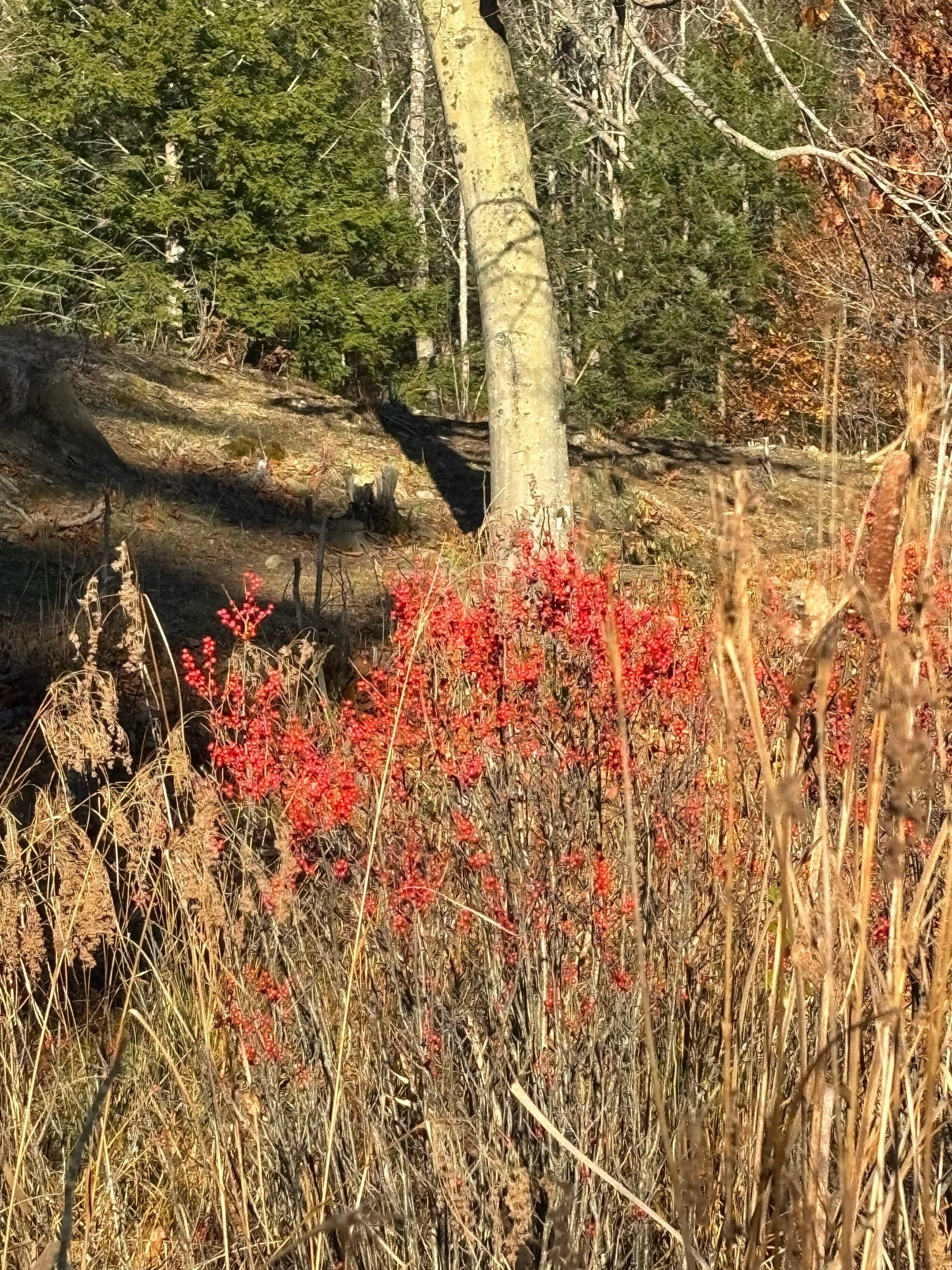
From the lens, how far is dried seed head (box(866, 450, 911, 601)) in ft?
4.09

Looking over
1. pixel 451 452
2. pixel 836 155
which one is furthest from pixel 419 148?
pixel 836 155

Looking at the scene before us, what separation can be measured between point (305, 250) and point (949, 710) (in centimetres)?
1999

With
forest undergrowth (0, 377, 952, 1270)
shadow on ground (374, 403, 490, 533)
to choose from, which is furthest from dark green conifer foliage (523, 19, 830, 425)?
forest undergrowth (0, 377, 952, 1270)

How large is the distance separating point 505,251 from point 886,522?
18.4ft

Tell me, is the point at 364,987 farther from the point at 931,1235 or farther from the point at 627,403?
the point at 627,403

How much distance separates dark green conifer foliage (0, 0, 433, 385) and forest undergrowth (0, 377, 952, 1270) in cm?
1698

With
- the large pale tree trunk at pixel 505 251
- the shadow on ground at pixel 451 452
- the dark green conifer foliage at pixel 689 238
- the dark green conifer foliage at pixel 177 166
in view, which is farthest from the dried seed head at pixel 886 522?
the dark green conifer foliage at pixel 689 238

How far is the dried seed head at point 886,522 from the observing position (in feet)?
4.09

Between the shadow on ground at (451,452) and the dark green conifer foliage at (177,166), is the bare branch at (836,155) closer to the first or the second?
the shadow on ground at (451,452)

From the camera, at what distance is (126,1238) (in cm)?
239

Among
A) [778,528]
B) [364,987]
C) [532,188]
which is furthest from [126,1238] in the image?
[778,528]

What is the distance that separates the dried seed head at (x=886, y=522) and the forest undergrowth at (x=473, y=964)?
0.95 ft

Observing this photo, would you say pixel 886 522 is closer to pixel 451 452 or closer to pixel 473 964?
pixel 473 964

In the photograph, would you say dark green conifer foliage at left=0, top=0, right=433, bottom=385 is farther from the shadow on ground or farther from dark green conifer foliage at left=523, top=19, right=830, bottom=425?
the shadow on ground
